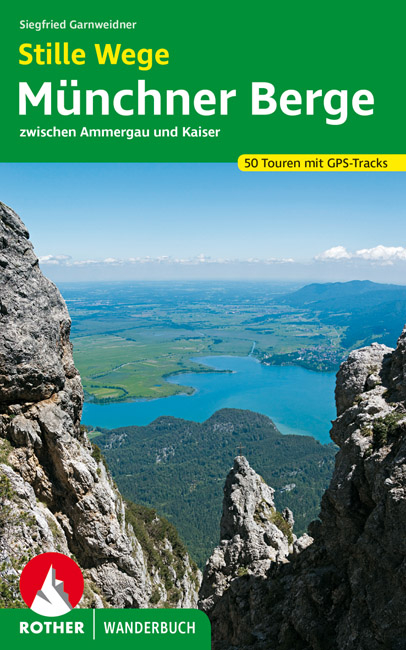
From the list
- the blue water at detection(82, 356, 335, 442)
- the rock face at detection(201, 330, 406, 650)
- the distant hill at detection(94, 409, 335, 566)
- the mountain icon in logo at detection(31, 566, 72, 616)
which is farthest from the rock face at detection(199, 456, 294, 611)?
the blue water at detection(82, 356, 335, 442)

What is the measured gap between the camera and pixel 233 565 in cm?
2256

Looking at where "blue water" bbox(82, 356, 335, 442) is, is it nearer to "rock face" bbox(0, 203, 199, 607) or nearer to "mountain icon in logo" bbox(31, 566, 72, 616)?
"rock face" bbox(0, 203, 199, 607)

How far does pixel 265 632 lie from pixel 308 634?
2.68 meters

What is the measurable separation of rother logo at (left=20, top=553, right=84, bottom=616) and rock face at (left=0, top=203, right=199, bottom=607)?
5.75 ft

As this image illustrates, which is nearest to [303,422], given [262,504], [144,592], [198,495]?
[198,495]

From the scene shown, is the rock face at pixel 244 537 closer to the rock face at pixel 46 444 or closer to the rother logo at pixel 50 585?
the rock face at pixel 46 444

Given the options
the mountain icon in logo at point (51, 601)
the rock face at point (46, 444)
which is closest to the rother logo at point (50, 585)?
the mountain icon in logo at point (51, 601)

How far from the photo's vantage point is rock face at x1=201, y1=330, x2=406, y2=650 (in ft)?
36.8

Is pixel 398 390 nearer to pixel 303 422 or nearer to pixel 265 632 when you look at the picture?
pixel 265 632

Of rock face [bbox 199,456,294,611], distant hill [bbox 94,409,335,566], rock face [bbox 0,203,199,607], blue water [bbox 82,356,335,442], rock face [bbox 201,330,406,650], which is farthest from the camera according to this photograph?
blue water [bbox 82,356,335,442]

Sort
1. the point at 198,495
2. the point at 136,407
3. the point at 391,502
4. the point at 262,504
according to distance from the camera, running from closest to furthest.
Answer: the point at 391,502 < the point at 262,504 < the point at 198,495 < the point at 136,407

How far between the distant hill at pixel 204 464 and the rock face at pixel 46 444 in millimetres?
57461

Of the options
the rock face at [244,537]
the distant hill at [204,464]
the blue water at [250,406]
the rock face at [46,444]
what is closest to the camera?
the rock face at [46,444]

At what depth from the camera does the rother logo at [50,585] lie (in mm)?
10969
